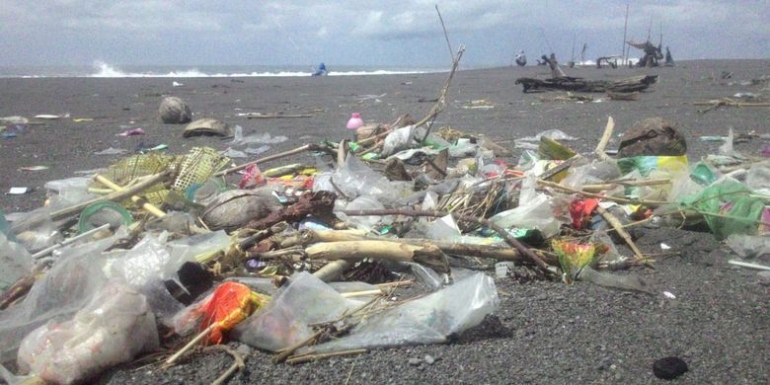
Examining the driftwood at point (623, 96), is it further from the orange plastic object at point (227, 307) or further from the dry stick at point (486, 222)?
the orange plastic object at point (227, 307)

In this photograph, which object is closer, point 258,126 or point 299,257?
point 299,257

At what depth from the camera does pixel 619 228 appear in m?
3.58

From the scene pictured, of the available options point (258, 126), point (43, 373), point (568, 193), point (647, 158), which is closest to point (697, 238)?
point (568, 193)

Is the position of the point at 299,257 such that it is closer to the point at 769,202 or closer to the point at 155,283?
the point at 155,283

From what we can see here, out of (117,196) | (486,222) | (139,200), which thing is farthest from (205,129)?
(486,222)

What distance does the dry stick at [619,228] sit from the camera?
134 inches

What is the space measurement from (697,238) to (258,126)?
8.21 metres

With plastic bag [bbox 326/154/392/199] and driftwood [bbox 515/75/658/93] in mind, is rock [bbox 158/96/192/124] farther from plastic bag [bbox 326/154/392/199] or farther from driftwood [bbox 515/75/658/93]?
driftwood [bbox 515/75/658/93]

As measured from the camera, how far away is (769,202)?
3791 millimetres

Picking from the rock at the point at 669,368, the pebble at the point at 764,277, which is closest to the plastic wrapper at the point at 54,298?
the rock at the point at 669,368

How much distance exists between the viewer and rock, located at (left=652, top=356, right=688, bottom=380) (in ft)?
7.11

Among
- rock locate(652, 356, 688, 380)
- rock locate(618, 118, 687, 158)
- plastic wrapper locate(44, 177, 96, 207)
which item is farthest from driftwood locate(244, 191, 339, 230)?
rock locate(618, 118, 687, 158)

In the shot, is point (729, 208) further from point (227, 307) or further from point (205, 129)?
point (205, 129)

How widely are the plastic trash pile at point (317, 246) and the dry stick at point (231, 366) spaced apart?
0.06 metres
